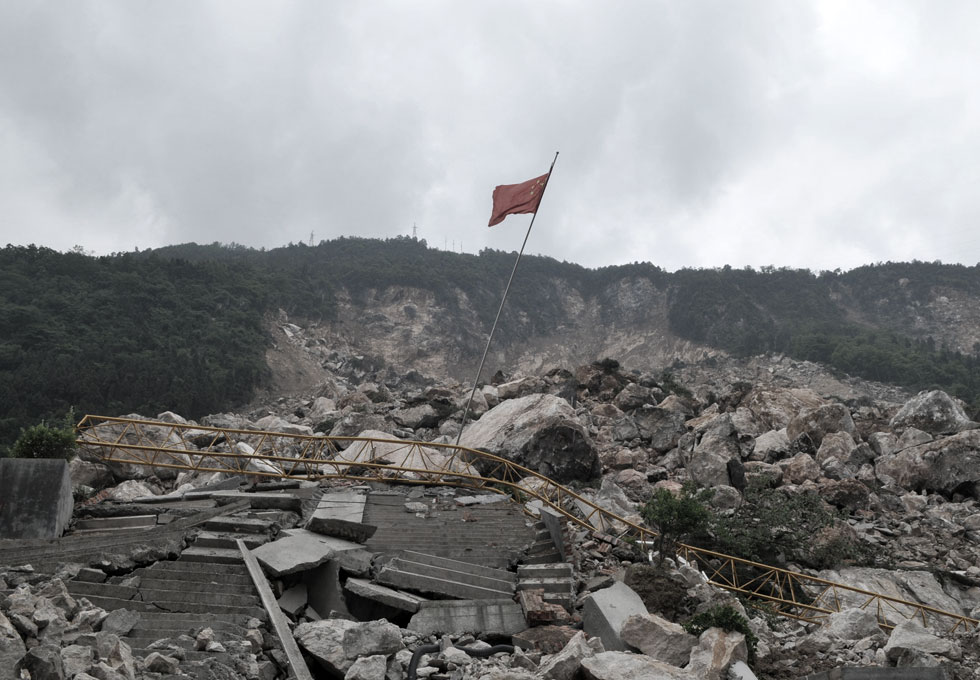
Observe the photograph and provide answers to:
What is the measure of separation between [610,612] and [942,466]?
11.5m

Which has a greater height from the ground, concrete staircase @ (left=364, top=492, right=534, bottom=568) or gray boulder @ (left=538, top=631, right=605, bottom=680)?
concrete staircase @ (left=364, top=492, right=534, bottom=568)

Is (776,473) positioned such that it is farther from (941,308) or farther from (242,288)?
(941,308)

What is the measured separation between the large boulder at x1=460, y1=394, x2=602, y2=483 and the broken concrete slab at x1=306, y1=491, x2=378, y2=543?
151 inches

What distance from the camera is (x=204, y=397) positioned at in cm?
3075

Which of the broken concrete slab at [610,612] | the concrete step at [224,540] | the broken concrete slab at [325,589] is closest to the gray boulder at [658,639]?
the broken concrete slab at [610,612]

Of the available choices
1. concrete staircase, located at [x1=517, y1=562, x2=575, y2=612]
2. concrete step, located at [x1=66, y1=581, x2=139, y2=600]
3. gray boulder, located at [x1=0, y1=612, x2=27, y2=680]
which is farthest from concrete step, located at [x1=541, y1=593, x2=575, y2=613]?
gray boulder, located at [x1=0, y1=612, x2=27, y2=680]

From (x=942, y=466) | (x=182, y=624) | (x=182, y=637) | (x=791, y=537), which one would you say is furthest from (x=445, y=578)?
(x=942, y=466)

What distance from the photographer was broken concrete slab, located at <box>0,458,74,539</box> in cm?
774

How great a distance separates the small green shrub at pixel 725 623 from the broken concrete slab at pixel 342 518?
385 cm

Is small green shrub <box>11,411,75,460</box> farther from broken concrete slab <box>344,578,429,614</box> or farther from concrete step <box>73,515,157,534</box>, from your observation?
broken concrete slab <box>344,578,429,614</box>

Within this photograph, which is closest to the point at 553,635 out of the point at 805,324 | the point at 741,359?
the point at 741,359

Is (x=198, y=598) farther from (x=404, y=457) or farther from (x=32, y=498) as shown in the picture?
(x=404, y=457)

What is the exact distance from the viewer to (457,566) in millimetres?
7543

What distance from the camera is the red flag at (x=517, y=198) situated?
13195 millimetres
